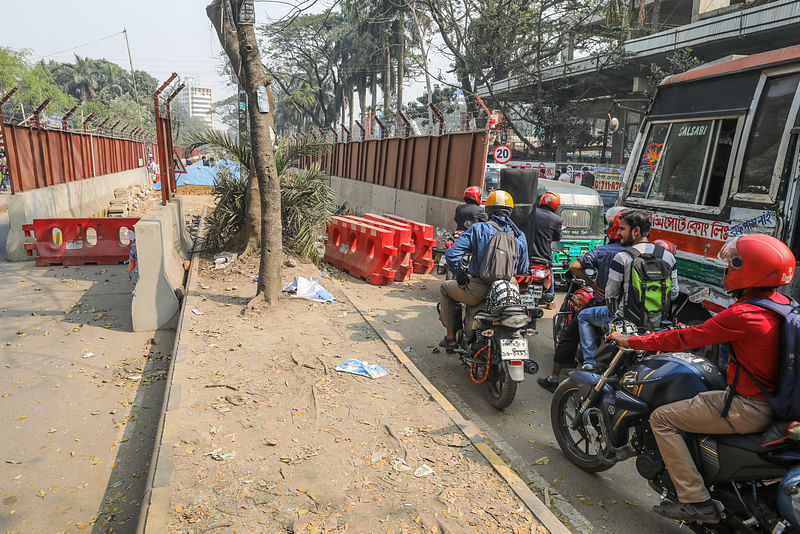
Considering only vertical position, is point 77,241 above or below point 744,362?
below

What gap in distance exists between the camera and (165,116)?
1021cm

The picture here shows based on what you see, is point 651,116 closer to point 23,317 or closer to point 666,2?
point 23,317

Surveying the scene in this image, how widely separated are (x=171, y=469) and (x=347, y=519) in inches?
48.6

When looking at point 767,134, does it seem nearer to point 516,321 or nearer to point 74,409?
point 516,321

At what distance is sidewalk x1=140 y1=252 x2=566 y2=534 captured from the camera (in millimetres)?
3148

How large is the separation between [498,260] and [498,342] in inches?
30.7

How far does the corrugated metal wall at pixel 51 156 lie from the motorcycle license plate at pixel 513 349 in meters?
11.6

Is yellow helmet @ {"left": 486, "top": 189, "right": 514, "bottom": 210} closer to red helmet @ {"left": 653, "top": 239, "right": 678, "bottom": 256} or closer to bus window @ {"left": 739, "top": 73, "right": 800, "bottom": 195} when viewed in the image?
red helmet @ {"left": 653, "top": 239, "right": 678, "bottom": 256}

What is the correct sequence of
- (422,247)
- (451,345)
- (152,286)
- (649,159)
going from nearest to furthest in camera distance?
(451,345) → (649,159) → (152,286) → (422,247)

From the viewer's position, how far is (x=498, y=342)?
4.89 meters

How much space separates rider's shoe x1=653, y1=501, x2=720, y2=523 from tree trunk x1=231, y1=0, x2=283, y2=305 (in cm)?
Answer: 542

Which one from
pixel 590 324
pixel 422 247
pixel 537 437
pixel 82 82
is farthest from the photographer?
pixel 82 82

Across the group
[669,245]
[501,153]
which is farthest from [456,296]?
[501,153]

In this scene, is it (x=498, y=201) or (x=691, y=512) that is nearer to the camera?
(x=691, y=512)
